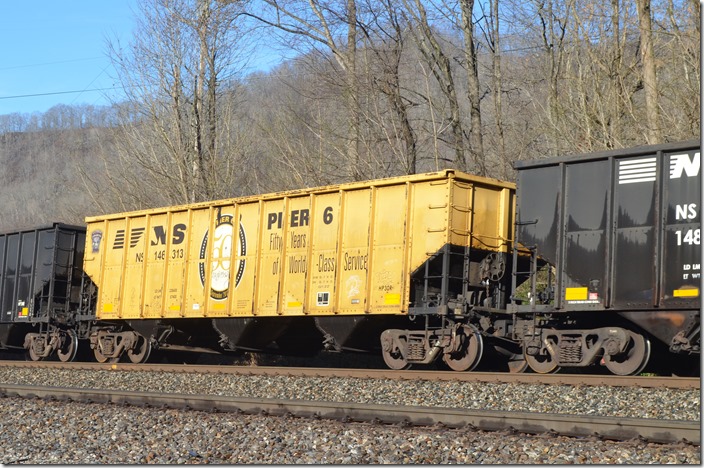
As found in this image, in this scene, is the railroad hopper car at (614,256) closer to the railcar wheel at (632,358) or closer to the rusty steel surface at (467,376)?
the railcar wheel at (632,358)

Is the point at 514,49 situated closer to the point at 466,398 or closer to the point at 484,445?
the point at 466,398

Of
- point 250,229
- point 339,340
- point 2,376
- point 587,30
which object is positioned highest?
point 587,30

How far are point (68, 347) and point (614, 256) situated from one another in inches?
538

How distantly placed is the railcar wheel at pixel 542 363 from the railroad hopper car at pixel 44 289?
38.3 ft

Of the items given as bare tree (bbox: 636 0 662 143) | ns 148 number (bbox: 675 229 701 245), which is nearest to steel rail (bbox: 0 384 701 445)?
ns 148 number (bbox: 675 229 701 245)

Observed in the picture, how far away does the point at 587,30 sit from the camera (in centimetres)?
1964

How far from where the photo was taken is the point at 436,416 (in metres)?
7.86

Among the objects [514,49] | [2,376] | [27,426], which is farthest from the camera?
[514,49]

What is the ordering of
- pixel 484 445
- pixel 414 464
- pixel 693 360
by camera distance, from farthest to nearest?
1. pixel 693 360
2. pixel 484 445
3. pixel 414 464

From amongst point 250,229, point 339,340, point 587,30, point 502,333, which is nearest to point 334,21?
point 587,30

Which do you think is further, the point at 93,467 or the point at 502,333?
the point at 502,333

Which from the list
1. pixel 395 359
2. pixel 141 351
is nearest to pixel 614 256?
pixel 395 359

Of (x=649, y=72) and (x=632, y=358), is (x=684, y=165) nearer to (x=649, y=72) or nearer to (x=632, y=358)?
(x=632, y=358)

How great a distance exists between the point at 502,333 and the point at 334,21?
48.1ft
